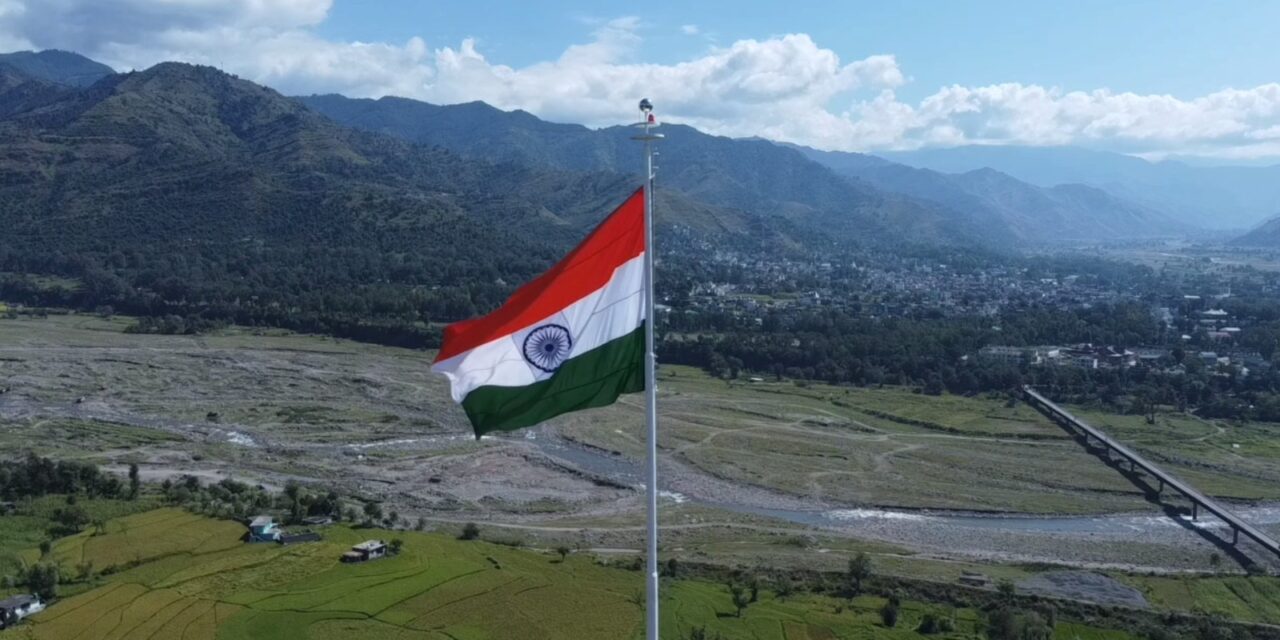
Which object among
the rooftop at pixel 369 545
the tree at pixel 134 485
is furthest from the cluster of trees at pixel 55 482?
the rooftop at pixel 369 545

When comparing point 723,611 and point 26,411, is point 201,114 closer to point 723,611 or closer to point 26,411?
point 26,411

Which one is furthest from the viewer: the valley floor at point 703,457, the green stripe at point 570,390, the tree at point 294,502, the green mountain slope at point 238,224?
the green mountain slope at point 238,224

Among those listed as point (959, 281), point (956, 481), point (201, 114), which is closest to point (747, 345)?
point (956, 481)

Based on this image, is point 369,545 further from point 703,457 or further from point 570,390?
point 703,457

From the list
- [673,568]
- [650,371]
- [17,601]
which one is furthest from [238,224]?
[650,371]

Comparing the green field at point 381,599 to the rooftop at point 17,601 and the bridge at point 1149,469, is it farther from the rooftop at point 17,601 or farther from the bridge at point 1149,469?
the bridge at point 1149,469
